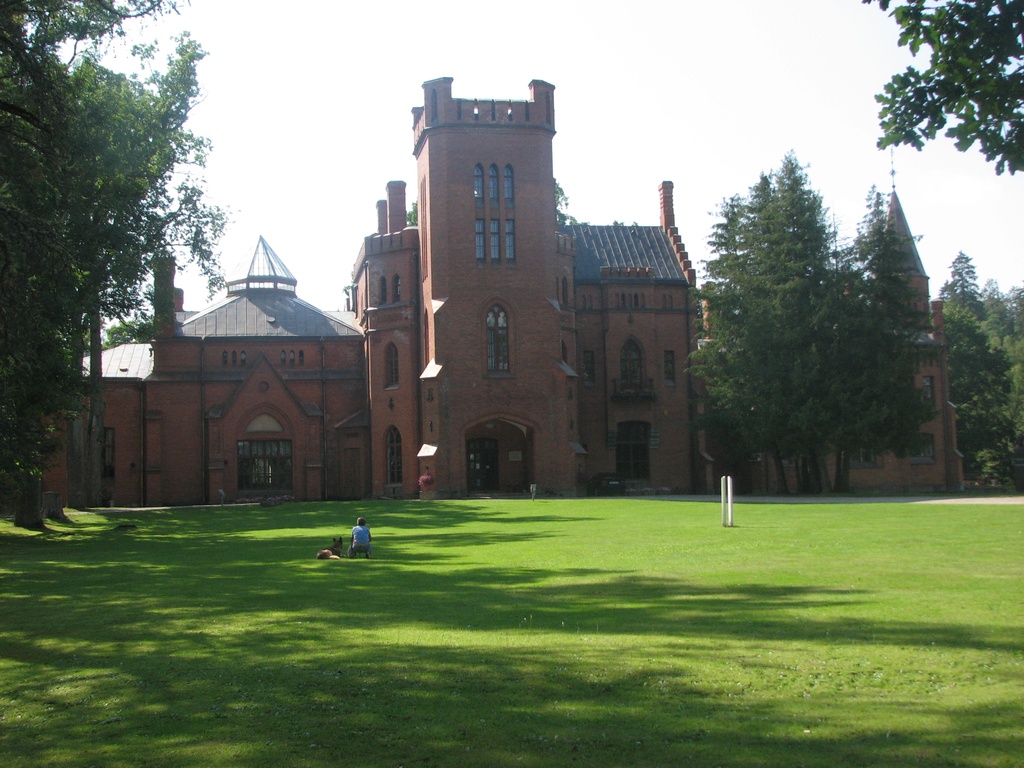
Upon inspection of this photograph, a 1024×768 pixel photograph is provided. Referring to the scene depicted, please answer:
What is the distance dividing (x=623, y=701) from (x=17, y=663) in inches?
216

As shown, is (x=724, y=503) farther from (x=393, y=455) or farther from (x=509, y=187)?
(x=393, y=455)

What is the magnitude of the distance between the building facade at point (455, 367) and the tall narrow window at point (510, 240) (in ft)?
0.22

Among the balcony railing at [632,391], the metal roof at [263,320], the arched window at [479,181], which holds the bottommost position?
the balcony railing at [632,391]

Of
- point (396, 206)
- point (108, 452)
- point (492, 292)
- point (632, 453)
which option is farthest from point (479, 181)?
point (108, 452)

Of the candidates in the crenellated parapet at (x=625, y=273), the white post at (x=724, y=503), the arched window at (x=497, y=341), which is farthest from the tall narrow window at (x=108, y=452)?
the white post at (x=724, y=503)

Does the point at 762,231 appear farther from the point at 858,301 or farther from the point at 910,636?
the point at 910,636

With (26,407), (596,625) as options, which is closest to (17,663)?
(596,625)

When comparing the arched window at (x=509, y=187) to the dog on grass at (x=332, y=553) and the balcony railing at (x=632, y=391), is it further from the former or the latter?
the dog on grass at (x=332, y=553)

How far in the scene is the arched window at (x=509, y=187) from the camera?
45.7 metres

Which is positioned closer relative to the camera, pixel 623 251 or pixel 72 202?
pixel 72 202

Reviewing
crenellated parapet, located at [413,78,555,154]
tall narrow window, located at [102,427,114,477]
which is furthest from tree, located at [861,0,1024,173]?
tall narrow window, located at [102,427,114,477]

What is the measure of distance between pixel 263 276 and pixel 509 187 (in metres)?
17.8

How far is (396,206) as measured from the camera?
172 feet

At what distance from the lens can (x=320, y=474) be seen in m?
49.6
